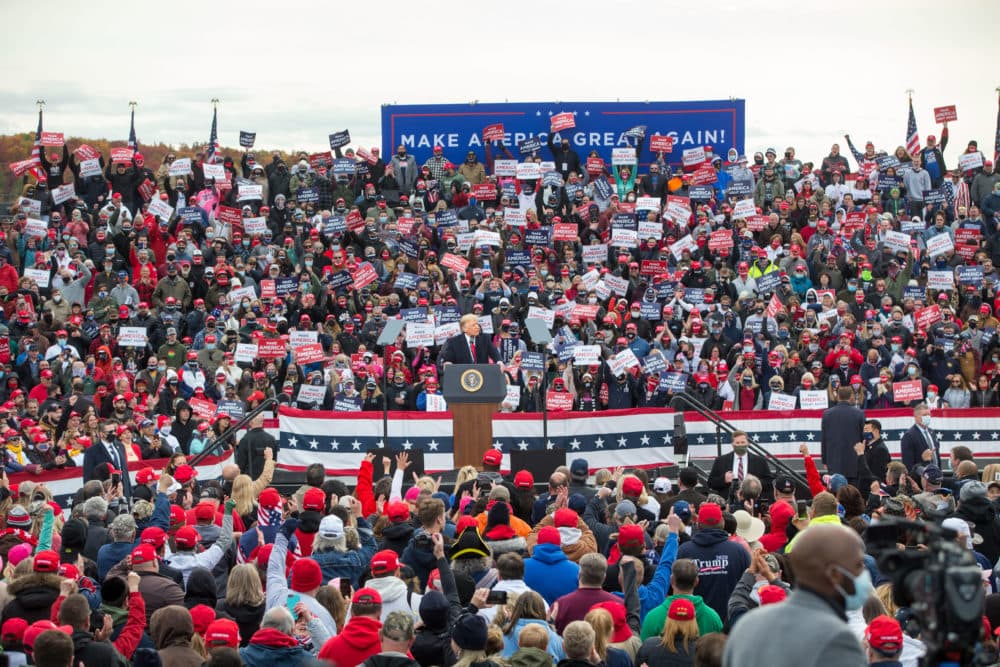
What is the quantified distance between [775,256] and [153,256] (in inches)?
456

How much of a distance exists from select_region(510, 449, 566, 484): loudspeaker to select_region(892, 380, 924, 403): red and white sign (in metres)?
6.20

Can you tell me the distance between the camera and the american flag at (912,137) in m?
30.6

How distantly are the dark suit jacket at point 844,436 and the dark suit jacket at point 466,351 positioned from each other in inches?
196

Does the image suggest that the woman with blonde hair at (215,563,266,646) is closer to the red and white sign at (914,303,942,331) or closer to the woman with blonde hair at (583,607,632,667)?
the woman with blonde hair at (583,607,632,667)

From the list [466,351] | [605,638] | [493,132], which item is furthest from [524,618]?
[493,132]

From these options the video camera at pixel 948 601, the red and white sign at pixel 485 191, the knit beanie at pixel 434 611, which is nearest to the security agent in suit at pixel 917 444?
the knit beanie at pixel 434 611

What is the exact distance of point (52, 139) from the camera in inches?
1173

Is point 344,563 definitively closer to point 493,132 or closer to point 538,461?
point 538,461

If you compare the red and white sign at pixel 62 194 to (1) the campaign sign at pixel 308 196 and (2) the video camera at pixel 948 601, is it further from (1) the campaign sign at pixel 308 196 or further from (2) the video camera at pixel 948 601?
(2) the video camera at pixel 948 601

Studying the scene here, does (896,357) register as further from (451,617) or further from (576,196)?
(451,617)

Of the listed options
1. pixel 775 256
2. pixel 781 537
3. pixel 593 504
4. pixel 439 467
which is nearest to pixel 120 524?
pixel 593 504

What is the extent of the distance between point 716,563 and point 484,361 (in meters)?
10.6

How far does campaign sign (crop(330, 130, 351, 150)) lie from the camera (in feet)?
101

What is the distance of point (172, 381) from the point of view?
67.4 ft
